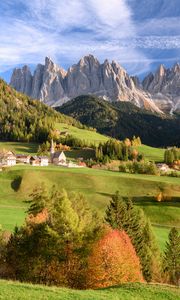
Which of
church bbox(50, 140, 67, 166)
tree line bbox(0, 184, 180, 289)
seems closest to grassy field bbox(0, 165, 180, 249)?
church bbox(50, 140, 67, 166)

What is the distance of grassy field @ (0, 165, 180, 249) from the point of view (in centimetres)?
10050

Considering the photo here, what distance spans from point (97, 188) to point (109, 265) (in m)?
75.9

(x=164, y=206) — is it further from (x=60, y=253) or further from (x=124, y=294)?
(x=124, y=294)

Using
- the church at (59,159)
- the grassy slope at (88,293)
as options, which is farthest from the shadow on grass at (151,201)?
the grassy slope at (88,293)

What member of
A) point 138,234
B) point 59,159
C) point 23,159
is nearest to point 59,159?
point 59,159

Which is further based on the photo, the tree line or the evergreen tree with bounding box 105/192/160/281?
the evergreen tree with bounding box 105/192/160/281

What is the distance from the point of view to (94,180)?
127 metres

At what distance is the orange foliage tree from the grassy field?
1710 inches

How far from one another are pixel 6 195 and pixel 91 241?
66.9 meters

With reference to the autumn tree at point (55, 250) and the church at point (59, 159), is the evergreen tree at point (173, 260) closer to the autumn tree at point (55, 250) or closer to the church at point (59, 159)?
the autumn tree at point (55, 250)

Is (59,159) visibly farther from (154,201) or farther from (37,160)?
(154,201)

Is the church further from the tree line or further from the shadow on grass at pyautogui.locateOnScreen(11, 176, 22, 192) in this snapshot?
the tree line

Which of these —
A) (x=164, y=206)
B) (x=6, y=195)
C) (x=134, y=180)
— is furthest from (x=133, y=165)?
(x=6, y=195)

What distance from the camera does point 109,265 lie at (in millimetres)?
44375
